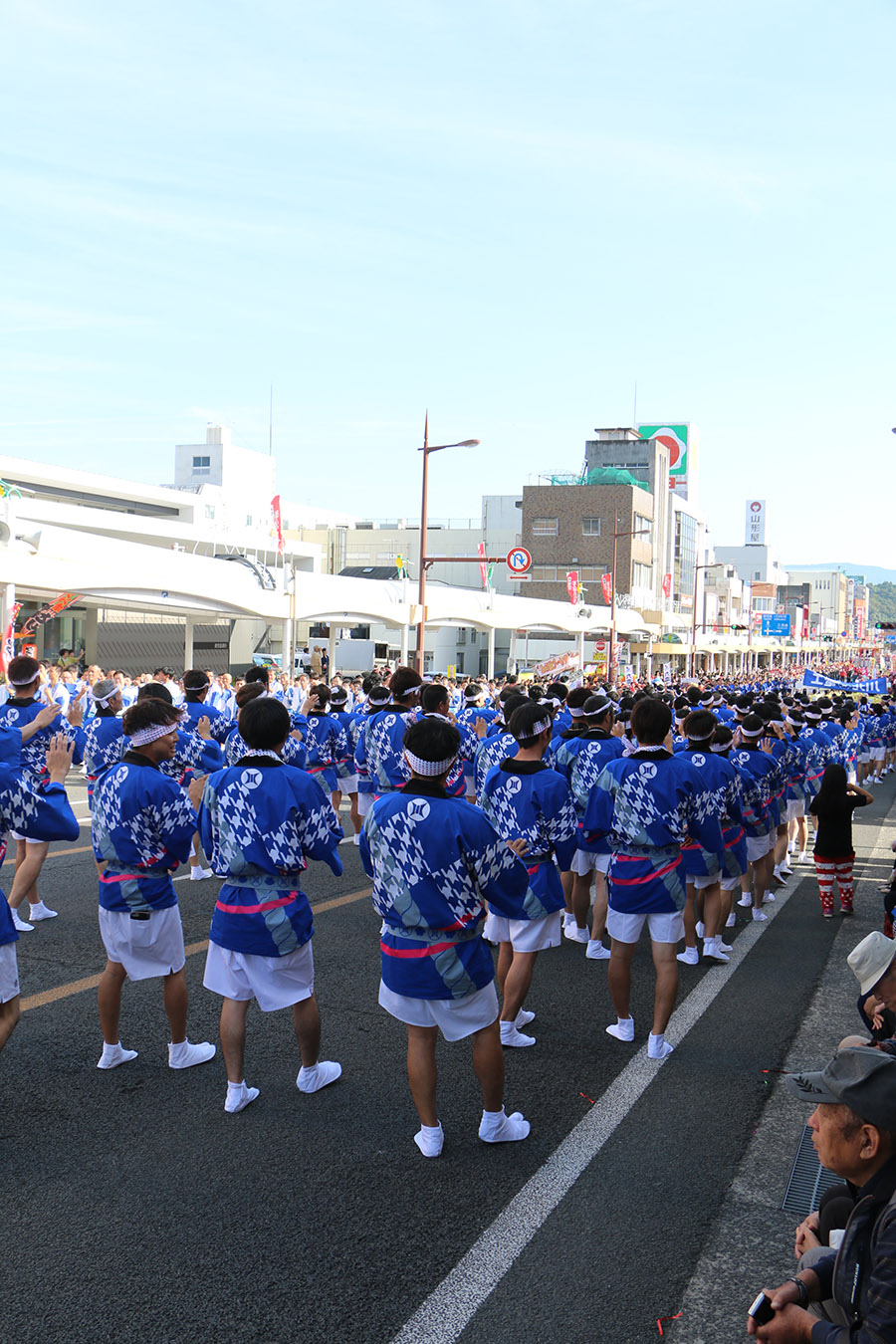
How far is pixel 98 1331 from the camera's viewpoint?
10.1ft

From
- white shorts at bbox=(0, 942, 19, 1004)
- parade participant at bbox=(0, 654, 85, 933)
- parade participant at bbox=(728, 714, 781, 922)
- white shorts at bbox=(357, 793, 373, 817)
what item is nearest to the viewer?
white shorts at bbox=(0, 942, 19, 1004)

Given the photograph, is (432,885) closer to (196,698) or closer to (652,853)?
(652,853)

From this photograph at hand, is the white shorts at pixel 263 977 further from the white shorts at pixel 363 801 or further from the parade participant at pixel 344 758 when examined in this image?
the parade participant at pixel 344 758

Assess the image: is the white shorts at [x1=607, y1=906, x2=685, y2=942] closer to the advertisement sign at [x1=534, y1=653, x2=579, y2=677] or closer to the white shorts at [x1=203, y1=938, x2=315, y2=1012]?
the white shorts at [x1=203, y1=938, x2=315, y2=1012]

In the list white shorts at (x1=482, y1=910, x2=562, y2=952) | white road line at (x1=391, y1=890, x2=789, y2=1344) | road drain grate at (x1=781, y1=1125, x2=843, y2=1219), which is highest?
white shorts at (x1=482, y1=910, x2=562, y2=952)

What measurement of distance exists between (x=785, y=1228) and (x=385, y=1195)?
152 cm

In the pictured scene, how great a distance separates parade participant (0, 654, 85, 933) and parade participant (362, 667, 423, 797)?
103 inches

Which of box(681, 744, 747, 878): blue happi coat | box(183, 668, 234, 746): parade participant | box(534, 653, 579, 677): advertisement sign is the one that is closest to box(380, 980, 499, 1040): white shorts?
box(681, 744, 747, 878): blue happi coat

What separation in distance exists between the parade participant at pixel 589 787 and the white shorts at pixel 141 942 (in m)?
3.22

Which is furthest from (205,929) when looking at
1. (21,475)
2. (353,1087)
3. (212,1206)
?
(21,475)

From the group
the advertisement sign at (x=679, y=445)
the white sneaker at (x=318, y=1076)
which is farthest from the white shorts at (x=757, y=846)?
the advertisement sign at (x=679, y=445)

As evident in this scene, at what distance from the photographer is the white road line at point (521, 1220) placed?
125 inches

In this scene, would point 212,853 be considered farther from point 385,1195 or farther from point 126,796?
point 385,1195

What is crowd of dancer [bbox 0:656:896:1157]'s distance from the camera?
4094 mm
